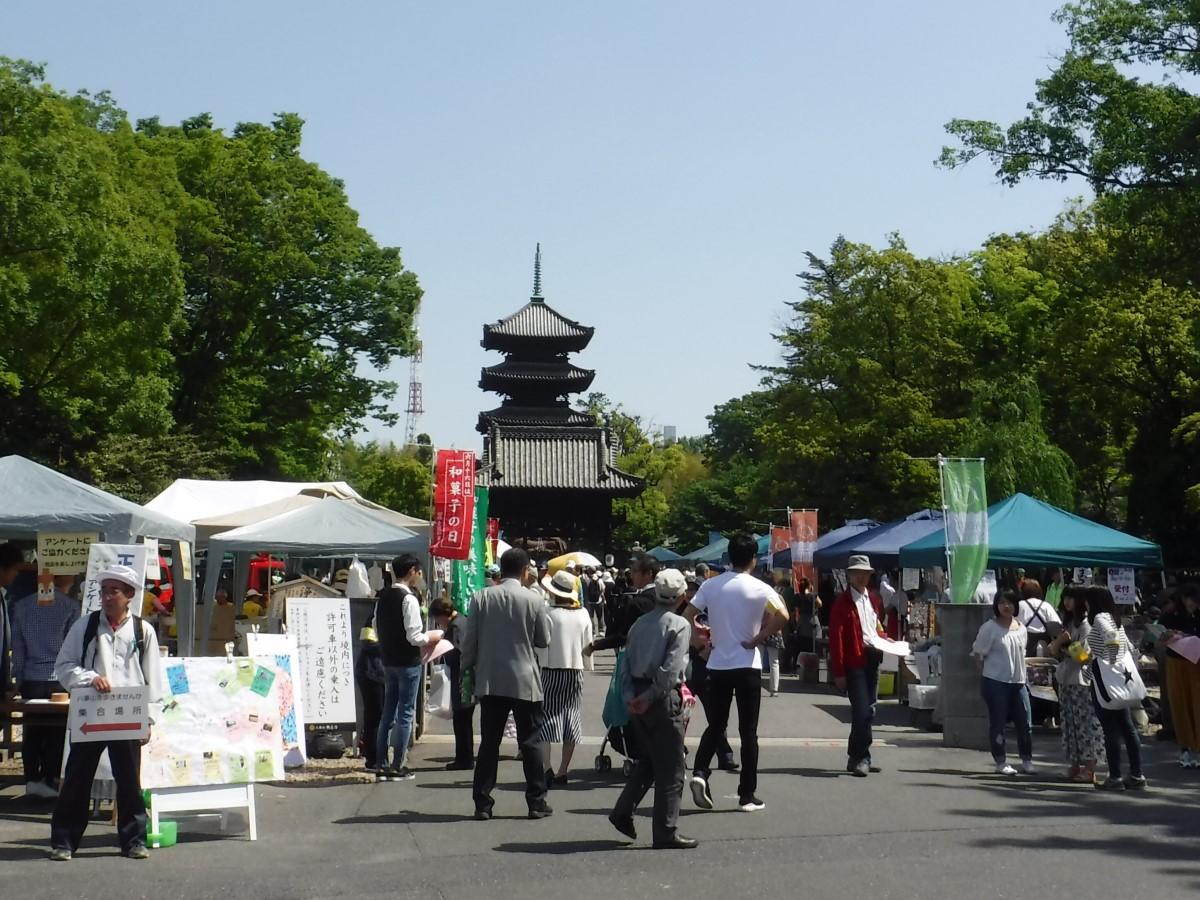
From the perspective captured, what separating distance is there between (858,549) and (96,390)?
54.1 ft

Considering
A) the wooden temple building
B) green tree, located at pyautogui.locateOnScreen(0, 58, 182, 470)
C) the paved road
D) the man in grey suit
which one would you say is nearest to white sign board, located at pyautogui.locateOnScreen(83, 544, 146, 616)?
the paved road

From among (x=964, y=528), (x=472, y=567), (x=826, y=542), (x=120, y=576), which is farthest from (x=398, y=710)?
(x=826, y=542)

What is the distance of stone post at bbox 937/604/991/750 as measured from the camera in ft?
45.3

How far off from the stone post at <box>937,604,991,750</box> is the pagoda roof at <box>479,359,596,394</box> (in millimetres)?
44983

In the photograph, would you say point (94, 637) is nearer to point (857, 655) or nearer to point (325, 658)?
point (325, 658)

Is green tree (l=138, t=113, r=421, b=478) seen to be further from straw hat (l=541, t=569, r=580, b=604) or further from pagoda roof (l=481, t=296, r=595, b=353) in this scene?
straw hat (l=541, t=569, r=580, b=604)

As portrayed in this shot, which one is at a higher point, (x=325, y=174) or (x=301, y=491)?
(x=325, y=174)

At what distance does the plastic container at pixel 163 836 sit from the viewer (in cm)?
838

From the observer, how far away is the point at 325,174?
140 ft

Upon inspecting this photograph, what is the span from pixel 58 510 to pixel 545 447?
44.3 metres

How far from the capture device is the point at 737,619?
9688 millimetres

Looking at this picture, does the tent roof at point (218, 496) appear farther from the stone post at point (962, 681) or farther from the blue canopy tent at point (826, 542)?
the stone post at point (962, 681)

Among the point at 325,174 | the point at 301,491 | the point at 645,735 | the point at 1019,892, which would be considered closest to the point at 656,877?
the point at 645,735

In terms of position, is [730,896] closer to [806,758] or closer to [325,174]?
[806,758]
